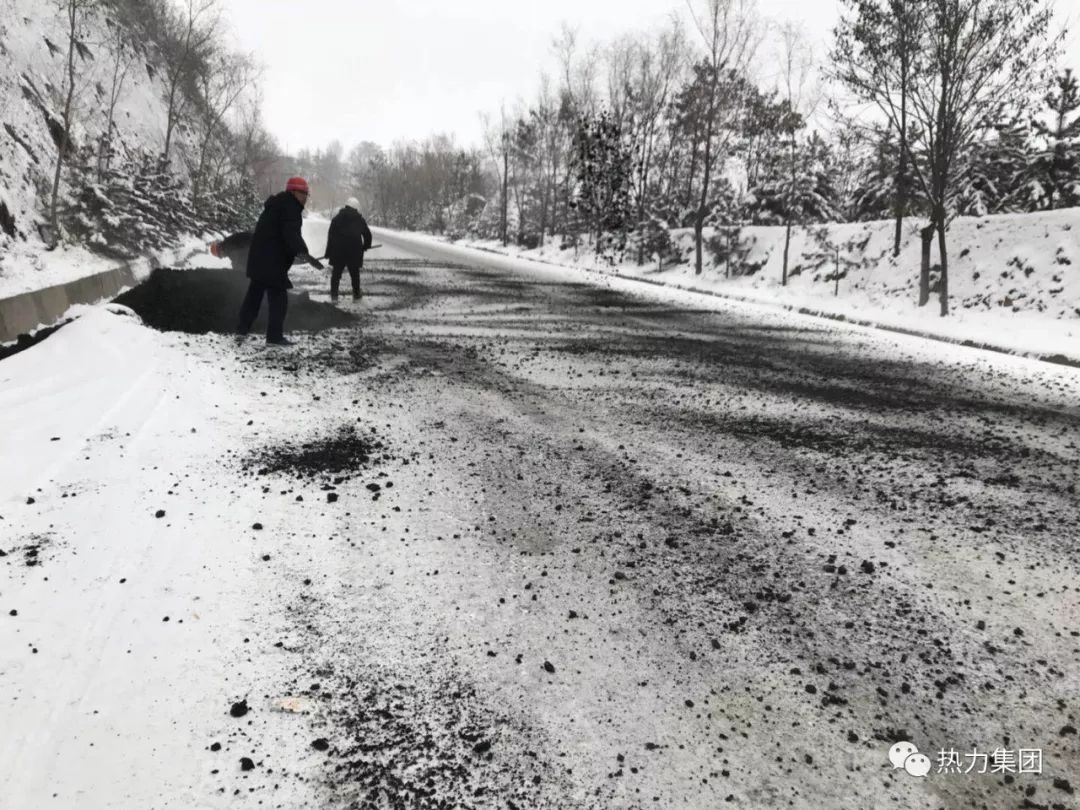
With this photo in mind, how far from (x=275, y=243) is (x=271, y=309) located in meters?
0.79

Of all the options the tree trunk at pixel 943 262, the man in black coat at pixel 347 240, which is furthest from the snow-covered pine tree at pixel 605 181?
the man in black coat at pixel 347 240

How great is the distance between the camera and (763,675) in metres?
2.45

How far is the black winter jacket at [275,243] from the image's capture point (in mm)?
7809

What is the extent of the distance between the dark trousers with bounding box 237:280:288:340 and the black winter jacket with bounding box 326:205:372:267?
4034 millimetres

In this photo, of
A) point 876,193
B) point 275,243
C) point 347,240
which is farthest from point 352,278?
point 876,193

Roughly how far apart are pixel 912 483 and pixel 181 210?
27202 mm

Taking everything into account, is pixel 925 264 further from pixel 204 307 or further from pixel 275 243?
pixel 204 307

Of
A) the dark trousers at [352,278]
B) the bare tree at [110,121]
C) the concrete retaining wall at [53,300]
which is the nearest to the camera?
the concrete retaining wall at [53,300]

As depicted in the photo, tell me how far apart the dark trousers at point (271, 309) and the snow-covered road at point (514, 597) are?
73.8 inches

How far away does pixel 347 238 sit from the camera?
1204cm

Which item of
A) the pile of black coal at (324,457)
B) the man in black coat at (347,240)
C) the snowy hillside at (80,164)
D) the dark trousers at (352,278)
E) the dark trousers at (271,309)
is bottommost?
the pile of black coal at (324,457)

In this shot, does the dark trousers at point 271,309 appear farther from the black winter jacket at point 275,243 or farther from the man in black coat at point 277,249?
the black winter jacket at point 275,243

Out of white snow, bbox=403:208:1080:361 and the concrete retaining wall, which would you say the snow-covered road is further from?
white snow, bbox=403:208:1080:361

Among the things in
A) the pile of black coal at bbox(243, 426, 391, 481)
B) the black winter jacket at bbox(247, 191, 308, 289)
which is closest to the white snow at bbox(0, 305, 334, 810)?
the pile of black coal at bbox(243, 426, 391, 481)
